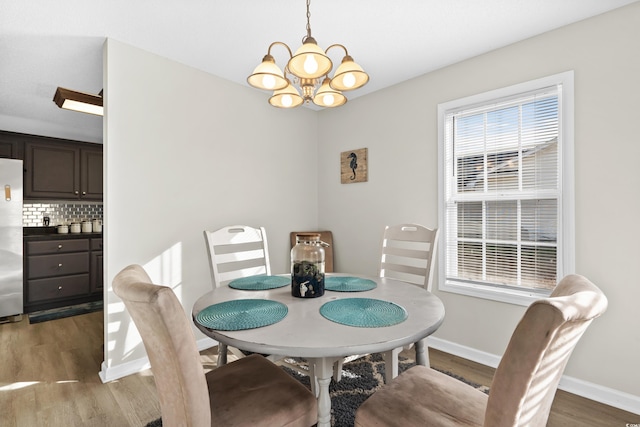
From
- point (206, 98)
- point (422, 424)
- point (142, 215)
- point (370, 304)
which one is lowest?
point (422, 424)

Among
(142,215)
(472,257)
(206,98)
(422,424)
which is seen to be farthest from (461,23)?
(142,215)

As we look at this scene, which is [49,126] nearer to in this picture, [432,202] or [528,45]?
[432,202]

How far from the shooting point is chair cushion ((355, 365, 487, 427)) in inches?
42.5

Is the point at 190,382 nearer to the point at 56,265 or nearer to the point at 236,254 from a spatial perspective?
the point at 236,254

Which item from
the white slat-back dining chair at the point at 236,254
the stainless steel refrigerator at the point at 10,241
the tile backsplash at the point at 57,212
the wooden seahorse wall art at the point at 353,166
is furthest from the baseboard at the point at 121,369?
the tile backsplash at the point at 57,212

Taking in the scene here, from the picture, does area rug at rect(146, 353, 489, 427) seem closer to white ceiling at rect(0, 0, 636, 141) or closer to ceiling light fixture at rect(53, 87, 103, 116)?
white ceiling at rect(0, 0, 636, 141)

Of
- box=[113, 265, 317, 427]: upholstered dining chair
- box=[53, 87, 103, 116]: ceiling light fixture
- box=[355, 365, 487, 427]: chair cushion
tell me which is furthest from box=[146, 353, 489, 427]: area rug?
box=[53, 87, 103, 116]: ceiling light fixture

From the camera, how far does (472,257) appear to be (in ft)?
8.73

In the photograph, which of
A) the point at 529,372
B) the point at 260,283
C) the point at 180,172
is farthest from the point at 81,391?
the point at 529,372

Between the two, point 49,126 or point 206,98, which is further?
point 49,126

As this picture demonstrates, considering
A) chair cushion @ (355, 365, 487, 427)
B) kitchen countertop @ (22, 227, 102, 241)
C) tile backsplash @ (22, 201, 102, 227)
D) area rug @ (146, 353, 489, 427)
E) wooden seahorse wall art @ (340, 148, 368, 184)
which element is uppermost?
wooden seahorse wall art @ (340, 148, 368, 184)

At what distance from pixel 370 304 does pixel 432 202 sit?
1728mm

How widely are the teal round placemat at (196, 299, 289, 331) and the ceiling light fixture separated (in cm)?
272

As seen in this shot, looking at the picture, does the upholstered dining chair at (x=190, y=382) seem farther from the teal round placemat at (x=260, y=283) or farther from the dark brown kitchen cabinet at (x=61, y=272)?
the dark brown kitchen cabinet at (x=61, y=272)
